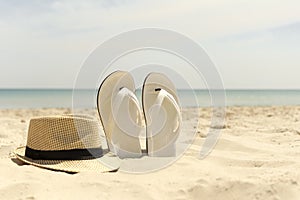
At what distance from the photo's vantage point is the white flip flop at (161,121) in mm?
A: 3482

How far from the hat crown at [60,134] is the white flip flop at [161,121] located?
57cm

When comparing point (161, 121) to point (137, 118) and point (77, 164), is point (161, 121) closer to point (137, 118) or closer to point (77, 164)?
point (137, 118)

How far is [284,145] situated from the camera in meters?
4.26

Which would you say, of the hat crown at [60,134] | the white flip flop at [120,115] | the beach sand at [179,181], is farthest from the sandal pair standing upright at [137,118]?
the hat crown at [60,134]

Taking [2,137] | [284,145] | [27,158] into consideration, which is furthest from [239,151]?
[2,137]

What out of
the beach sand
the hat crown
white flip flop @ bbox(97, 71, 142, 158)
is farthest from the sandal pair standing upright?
the hat crown

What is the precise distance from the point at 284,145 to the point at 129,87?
1.81 metres

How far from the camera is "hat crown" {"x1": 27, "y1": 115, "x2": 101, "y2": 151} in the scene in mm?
3055

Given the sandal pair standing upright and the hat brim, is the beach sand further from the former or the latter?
the sandal pair standing upright

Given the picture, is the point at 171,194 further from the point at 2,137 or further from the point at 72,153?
the point at 2,137

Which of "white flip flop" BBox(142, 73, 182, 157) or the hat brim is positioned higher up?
"white flip flop" BBox(142, 73, 182, 157)

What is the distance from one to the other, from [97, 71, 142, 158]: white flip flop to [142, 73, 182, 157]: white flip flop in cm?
11

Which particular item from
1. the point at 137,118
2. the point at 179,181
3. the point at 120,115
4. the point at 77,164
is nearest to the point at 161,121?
the point at 137,118

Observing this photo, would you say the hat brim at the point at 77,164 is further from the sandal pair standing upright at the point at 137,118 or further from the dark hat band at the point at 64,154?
the sandal pair standing upright at the point at 137,118
